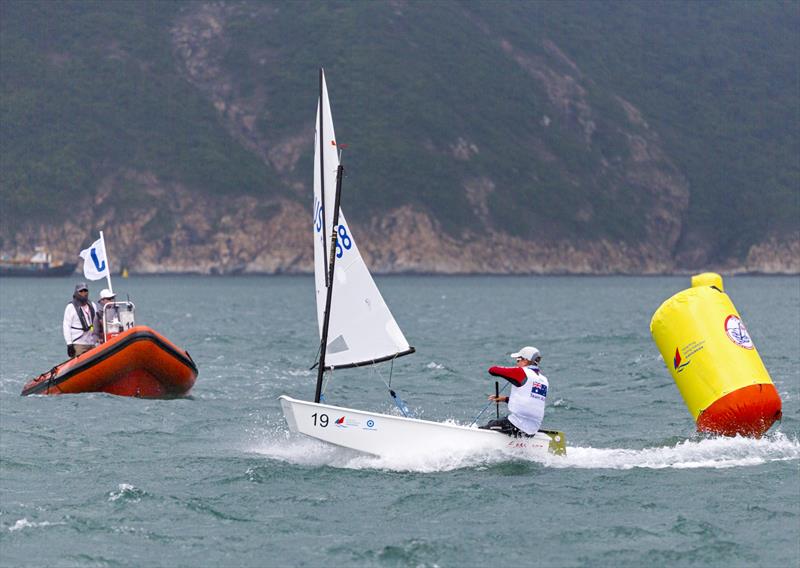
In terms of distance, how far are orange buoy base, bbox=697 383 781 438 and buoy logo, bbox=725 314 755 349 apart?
2.28 ft

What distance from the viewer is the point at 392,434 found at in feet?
63.3

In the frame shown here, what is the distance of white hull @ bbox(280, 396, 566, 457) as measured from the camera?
19.1 meters

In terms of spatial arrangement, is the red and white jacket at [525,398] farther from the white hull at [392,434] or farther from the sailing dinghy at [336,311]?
the sailing dinghy at [336,311]

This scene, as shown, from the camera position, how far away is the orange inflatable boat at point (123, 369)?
88.2 ft

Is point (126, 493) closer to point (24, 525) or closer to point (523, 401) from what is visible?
point (24, 525)

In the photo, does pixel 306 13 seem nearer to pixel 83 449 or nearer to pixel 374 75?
pixel 374 75

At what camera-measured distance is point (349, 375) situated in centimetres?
3491

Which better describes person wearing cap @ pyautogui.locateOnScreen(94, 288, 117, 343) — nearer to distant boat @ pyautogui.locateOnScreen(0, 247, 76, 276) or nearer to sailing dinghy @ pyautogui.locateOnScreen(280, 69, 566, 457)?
sailing dinghy @ pyautogui.locateOnScreen(280, 69, 566, 457)

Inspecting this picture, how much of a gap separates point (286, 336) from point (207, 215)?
102 m

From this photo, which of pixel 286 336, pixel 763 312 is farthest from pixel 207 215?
pixel 286 336

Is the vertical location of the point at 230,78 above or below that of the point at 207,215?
above

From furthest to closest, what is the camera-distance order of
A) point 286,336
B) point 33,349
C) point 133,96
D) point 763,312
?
point 133,96
point 763,312
point 286,336
point 33,349

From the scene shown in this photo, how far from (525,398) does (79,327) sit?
12137 mm

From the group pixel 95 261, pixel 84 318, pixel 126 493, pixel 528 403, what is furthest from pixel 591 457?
pixel 95 261
